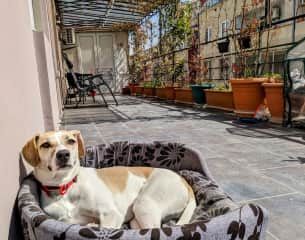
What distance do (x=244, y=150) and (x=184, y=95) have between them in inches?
165

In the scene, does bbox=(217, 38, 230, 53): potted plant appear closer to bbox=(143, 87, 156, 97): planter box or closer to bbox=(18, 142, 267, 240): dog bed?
bbox=(143, 87, 156, 97): planter box

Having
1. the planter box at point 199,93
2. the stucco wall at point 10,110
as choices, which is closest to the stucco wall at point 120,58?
the planter box at point 199,93

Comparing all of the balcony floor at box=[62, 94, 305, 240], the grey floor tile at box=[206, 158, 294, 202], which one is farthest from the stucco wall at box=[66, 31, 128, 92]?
the grey floor tile at box=[206, 158, 294, 202]

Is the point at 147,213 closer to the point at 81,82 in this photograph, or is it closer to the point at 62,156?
the point at 62,156

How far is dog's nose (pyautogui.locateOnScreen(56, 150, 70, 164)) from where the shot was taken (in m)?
1.14

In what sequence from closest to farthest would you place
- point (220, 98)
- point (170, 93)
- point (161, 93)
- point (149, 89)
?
point (220, 98) → point (170, 93) → point (161, 93) → point (149, 89)

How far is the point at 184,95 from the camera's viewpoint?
671 cm

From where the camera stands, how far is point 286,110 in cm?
358

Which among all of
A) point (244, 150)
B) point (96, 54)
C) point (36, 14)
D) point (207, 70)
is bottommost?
point (244, 150)

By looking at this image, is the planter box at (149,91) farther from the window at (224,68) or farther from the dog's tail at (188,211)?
the dog's tail at (188,211)

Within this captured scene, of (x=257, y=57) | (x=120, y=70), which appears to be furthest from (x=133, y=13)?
(x=257, y=57)

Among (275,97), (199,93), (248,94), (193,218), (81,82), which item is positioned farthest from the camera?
(81,82)

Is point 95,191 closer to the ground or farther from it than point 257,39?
closer to the ground

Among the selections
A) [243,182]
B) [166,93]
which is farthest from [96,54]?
[243,182]
